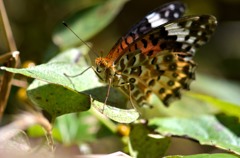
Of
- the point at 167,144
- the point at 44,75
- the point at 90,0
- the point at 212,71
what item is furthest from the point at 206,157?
the point at 212,71

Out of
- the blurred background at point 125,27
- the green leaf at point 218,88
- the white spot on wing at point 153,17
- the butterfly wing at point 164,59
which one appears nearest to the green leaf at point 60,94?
the butterfly wing at point 164,59

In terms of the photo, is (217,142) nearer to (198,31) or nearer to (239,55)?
(198,31)

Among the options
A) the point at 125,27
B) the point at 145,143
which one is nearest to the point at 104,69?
the point at 145,143

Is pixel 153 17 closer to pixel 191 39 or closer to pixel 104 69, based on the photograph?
pixel 191 39

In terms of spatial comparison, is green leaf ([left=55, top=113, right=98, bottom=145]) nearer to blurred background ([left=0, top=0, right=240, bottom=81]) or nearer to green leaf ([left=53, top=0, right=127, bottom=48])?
green leaf ([left=53, top=0, right=127, bottom=48])

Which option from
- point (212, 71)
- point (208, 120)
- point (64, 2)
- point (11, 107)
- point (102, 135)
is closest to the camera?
point (208, 120)

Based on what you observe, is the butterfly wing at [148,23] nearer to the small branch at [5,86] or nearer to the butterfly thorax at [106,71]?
the butterfly thorax at [106,71]

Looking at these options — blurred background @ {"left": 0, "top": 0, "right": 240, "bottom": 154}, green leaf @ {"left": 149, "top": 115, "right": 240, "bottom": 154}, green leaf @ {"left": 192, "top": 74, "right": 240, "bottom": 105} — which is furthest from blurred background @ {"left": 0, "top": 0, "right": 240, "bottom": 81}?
green leaf @ {"left": 149, "top": 115, "right": 240, "bottom": 154}
